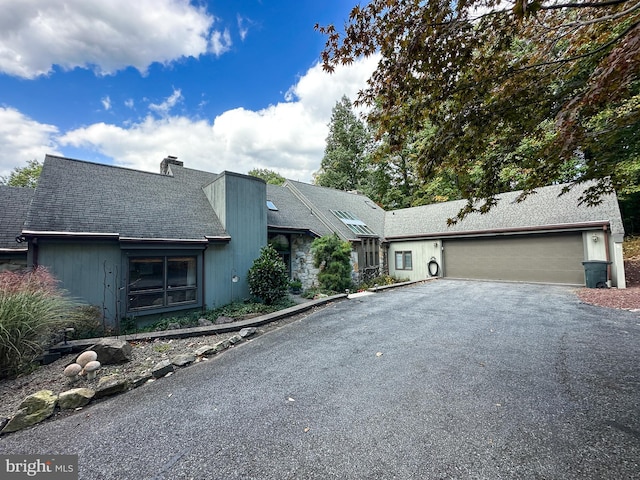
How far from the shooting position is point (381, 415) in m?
2.69

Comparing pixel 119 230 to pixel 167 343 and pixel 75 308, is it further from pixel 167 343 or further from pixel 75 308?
pixel 167 343

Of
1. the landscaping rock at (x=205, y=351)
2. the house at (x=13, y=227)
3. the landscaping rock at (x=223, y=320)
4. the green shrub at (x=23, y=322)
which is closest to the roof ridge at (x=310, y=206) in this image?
the landscaping rock at (x=223, y=320)

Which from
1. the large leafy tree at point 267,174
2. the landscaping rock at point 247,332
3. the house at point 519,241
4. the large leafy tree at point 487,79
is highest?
the large leafy tree at point 267,174

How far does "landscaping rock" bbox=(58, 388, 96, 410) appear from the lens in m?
3.11

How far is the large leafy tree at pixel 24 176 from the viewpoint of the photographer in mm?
21141

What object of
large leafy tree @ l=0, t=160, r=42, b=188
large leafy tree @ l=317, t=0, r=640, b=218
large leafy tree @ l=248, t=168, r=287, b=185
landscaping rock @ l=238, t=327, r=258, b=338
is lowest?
landscaping rock @ l=238, t=327, r=258, b=338

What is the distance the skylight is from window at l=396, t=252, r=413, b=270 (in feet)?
7.15

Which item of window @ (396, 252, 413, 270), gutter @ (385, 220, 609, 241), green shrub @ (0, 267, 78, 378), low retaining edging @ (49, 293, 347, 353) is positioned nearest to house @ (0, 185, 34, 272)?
green shrub @ (0, 267, 78, 378)

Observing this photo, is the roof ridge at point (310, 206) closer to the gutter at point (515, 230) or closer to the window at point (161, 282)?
the gutter at point (515, 230)

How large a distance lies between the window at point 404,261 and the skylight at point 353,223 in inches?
85.8

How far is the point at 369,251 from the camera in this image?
1387 cm

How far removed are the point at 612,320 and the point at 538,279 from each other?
21.6 ft

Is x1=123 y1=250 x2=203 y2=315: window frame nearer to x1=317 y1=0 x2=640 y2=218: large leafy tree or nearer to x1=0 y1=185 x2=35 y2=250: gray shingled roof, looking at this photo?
x1=0 y1=185 x2=35 y2=250: gray shingled roof

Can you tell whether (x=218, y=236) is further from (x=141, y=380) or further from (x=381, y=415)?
(x=381, y=415)
